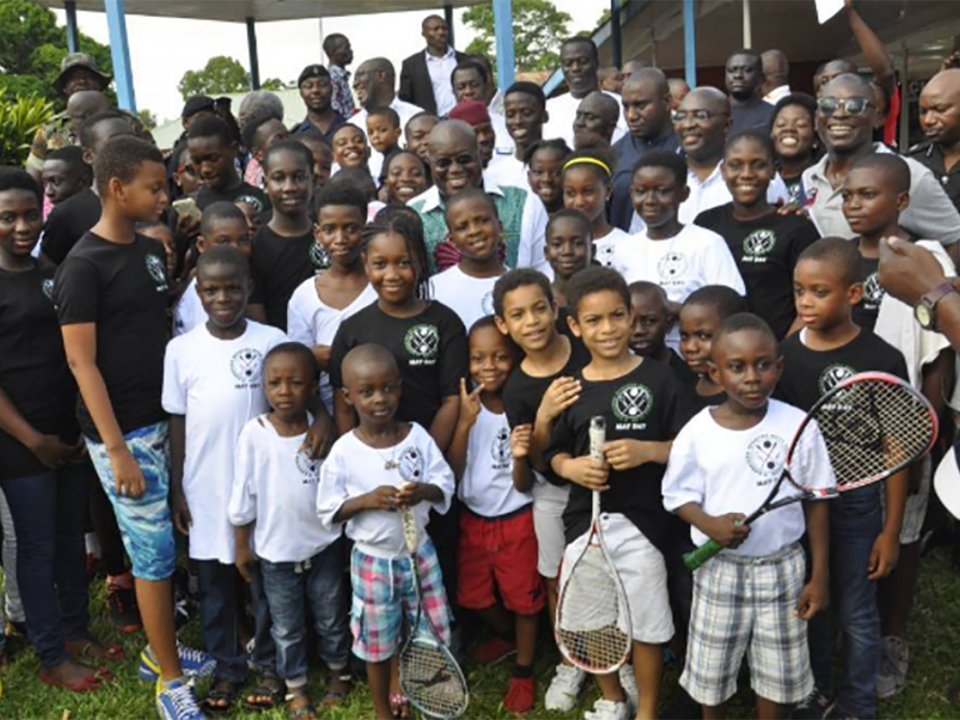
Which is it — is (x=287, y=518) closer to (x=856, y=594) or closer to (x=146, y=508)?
(x=146, y=508)

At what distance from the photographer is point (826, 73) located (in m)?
6.32

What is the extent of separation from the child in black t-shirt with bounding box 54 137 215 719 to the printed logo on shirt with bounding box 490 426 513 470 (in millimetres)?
1356

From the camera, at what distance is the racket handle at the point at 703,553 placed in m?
3.01

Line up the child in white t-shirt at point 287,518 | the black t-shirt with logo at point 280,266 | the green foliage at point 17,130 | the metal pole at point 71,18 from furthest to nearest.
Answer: the metal pole at point 71,18 < the green foliage at point 17,130 < the black t-shirt with logo at point 280,266 < the child in white t-shirt at point 287,518

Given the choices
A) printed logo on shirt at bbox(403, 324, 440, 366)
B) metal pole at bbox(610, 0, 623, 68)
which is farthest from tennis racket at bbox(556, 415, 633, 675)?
metal pole at bbox(610, 0, 623, 68)

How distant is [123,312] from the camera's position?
366cm

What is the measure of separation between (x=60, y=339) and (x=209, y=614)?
52.3 inches

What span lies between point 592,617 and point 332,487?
3.49 ft

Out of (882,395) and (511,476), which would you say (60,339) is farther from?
(882,395)

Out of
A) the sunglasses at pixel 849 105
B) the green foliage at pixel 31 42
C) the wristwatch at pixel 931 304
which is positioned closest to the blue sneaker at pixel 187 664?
the wristwatch at pixel 931 304

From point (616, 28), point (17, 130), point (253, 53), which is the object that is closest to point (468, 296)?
point (17, 130)

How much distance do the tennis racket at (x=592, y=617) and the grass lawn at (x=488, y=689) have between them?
541 mm

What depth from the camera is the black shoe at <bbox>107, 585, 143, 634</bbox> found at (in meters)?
4.63

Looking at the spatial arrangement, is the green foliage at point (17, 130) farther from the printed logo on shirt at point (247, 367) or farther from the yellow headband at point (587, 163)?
the printed logo on shirt at point (247, 367)
